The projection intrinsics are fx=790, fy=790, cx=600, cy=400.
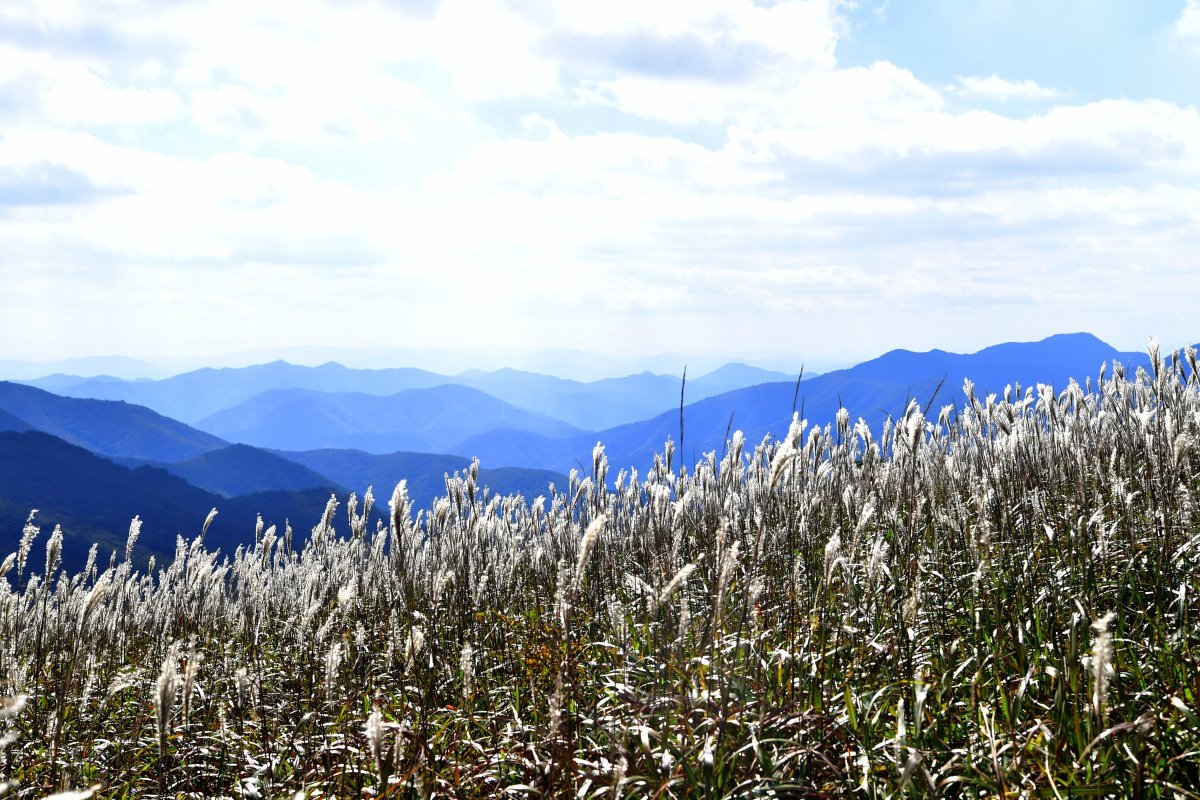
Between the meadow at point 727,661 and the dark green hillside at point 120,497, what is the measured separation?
152 meters

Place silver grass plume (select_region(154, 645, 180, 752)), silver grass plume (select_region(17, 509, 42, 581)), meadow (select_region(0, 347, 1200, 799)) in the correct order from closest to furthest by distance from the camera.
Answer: silver grass plume (select_region(154, 645, 180, 752)), meadow (select_region(0, 347, 1200, 799)), silver grass plume (select_region(17, 509, 42, 581))

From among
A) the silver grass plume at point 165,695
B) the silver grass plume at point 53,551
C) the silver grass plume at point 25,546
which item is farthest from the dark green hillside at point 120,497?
the silver grass plume at point 165,695

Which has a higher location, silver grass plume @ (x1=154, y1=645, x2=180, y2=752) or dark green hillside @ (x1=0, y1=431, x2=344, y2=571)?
silver grass plume @ (x1=154, y1=645, x2=180, y2=752)

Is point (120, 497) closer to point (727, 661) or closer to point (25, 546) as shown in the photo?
point (25, 546)

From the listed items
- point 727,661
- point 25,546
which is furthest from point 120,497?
point 727,661

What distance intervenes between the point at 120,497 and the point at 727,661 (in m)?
200

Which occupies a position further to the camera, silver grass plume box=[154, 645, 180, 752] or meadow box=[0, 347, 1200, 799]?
meadow box=[0, 347, 1200, 799]

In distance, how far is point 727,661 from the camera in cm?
368

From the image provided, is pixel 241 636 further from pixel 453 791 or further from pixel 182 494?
pixel 182 494

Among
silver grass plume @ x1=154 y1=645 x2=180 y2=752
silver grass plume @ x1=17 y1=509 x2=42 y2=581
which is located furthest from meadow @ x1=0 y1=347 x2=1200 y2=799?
silver grass plume @ x1=17 y1=509 x2=42 y2=581

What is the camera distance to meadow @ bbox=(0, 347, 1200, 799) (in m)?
2.66

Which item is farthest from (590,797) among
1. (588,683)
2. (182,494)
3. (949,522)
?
(182,494)

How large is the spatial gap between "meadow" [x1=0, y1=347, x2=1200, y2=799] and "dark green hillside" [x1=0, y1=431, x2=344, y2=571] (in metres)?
152

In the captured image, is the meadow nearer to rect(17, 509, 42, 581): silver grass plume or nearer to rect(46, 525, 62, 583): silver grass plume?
rect(46, 525, 62, 583): silver grass plume
